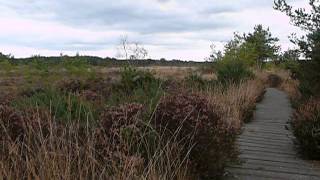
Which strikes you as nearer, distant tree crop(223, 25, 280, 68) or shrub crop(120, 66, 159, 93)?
shrub crop(120, 66, 159, 93)

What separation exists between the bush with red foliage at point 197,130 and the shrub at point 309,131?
2.89 m

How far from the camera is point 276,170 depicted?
7.93m

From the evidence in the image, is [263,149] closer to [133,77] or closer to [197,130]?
[197,130]

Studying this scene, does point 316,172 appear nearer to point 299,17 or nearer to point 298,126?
point 298,126

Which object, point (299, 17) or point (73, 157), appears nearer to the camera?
point (73, 157)

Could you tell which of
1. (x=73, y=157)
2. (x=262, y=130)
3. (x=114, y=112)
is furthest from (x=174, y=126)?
(x=262, y=130)

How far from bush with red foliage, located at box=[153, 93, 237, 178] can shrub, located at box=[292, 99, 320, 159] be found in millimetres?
2893

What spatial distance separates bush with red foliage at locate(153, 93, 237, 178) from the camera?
21.0 ft

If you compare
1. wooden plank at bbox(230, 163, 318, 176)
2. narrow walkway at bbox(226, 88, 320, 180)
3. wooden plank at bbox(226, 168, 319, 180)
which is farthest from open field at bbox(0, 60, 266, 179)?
wooden plank at bbox(230, 163, 318, 176)

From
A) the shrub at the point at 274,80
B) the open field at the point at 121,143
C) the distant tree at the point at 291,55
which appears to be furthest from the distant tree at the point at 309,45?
the shrub at the point at 274,80

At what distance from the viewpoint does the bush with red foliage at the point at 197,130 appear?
6.39 metres

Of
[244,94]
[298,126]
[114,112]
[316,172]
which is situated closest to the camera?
[114,112]

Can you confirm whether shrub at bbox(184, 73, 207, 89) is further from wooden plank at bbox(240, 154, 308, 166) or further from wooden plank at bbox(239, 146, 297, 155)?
wooden plank at bbox(240, 154, 308, 166)

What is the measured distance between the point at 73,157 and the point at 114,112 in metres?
1.09
